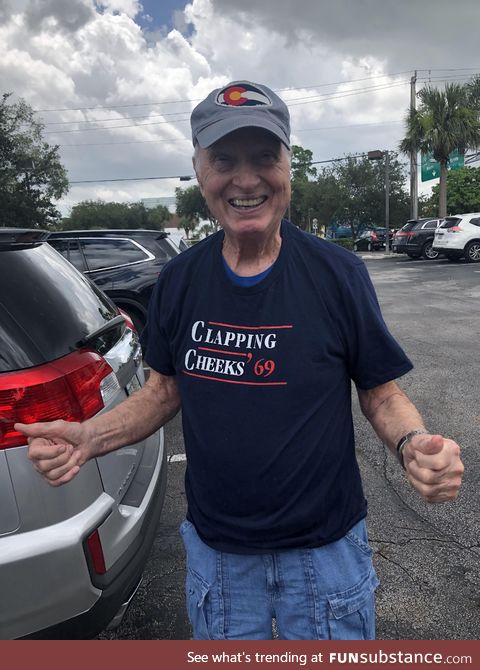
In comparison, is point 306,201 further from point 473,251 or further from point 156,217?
point 156,217

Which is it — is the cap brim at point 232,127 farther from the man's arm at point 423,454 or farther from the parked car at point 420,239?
the parked car at point 420,239

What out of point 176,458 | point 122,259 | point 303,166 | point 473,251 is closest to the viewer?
point 176,458

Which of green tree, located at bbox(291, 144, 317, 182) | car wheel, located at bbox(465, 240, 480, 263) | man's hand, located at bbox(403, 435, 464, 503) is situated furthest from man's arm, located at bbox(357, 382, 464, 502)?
green tree, located at bbox(291, 144, 317, 182)

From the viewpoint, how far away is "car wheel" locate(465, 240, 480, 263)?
18.3 metres

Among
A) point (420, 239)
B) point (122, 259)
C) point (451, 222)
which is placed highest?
point (122, 259)

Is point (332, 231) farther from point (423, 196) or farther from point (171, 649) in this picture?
point (171, 649)

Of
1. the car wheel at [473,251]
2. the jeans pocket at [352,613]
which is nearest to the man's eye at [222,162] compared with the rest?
the jeans pocket at [352,613]

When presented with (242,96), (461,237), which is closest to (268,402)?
(242,96)

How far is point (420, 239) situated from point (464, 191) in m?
16.8

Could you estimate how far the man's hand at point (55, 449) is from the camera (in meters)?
1.29

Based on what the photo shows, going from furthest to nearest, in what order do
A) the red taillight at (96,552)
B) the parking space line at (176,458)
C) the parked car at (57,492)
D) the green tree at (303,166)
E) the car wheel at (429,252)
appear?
the green tree at (303,166), the car wheel at (429,252), the parking space line at (176,458), the red taillight at (96,552), the parked car at (57,492)

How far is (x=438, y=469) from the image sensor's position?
1076 mm

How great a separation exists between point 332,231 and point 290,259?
52.5m

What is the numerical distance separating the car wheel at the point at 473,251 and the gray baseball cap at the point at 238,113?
18.7 metres
